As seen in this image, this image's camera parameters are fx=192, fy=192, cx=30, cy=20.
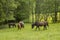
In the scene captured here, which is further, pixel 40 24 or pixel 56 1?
pixel 56 1

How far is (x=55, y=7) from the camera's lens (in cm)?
3884

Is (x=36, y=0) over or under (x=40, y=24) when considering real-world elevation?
over

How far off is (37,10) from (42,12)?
140cm

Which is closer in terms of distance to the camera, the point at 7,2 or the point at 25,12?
the point at 7,2

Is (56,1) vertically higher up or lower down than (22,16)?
higher up

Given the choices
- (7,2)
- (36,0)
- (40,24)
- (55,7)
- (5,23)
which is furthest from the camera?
(36,0)

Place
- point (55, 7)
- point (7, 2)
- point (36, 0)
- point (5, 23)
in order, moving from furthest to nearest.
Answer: point (36, 0) → point (55, 7) → point (5, 23) → point (7, 2)

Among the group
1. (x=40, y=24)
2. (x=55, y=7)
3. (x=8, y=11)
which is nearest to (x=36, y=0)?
(x=55, y=7)

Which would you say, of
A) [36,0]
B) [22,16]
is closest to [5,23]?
→ [22,16]

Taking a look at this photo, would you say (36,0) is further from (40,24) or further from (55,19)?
(40,24)

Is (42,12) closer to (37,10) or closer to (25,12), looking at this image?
(37,10)

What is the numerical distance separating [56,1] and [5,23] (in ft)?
37.2

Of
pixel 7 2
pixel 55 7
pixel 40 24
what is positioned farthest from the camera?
pixel 55 7

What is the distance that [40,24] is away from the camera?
23.7 metres
